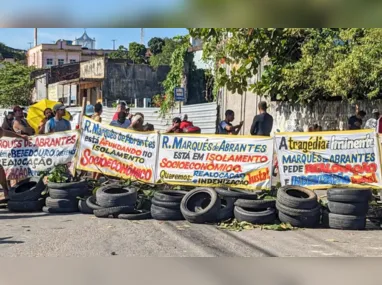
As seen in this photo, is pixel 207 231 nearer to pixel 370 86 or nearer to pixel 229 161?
pixel 229 161

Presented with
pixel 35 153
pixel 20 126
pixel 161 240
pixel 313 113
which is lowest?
pixel 161 240

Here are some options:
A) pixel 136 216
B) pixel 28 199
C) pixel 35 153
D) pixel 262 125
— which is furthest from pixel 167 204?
pixel 262 125

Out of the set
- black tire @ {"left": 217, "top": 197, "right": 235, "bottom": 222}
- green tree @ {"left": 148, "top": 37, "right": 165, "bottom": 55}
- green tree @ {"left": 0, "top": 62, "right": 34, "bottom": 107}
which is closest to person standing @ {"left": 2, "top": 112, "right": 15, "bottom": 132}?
black tire @ {"left": 217, "top": 197, "right": 235, "bottom": 222}

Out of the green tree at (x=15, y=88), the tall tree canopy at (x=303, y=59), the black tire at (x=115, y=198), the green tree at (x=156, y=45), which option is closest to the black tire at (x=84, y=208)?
the black tire at (x=115, y=198)

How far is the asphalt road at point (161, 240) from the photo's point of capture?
23.3 feet

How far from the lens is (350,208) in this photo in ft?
28.3

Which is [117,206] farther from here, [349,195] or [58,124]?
[349,195]

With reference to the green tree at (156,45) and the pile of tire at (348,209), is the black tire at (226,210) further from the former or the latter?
the green tree at (156,45)

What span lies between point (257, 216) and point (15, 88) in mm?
43377

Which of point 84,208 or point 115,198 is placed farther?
point 84,208

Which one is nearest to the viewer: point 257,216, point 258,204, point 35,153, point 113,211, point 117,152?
point 257,216

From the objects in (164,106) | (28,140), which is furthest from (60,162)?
(164,106)

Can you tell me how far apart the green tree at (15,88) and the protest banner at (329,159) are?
135 feet

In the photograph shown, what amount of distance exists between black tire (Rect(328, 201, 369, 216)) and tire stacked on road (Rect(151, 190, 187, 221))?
236cm
